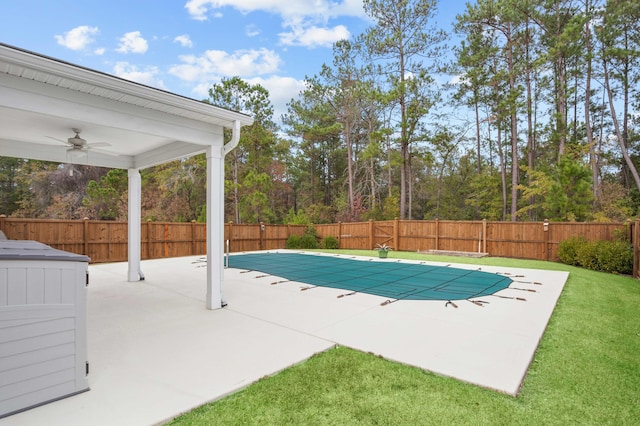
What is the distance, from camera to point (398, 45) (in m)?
17.8

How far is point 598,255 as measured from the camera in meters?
8.80

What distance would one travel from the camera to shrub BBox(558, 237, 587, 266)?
9.66 meters

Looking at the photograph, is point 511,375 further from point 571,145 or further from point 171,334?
point 571,145

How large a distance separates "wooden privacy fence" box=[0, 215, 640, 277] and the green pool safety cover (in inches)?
137

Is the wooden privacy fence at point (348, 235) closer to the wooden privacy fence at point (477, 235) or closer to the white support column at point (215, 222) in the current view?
the wooden privacy fence at point (477, 235)

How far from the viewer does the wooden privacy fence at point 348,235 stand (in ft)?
30.2

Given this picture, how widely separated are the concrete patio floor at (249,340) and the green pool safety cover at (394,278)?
1.54 feet

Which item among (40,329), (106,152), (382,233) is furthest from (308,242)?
(40,329)

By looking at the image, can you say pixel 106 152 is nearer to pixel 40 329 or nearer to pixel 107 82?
pixel 107 82

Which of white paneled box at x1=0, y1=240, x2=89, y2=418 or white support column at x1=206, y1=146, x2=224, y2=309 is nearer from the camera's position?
white paneled box at x1=0, y1=240, x2=89, y2=418

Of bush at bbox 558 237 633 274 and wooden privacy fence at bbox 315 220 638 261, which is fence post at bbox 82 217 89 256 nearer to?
wooden privacy fence at bbox 315 220 638 261

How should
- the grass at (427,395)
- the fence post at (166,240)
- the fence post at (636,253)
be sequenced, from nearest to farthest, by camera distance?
the grass at (427,395)
the fence post at (636,253)
the fence post at (166,240)

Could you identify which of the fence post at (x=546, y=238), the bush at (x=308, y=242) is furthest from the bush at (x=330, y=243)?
the fence post at (x=546, y=238)

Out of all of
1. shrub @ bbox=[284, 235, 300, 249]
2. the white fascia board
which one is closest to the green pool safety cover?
the white fascia board
